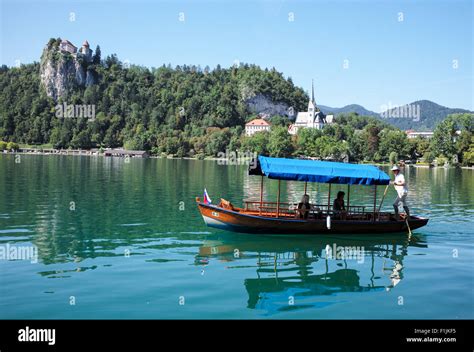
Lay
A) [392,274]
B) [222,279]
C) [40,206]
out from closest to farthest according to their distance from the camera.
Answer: [222,279], [392,274], [40,206]

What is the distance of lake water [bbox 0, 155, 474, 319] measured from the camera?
47.3ft

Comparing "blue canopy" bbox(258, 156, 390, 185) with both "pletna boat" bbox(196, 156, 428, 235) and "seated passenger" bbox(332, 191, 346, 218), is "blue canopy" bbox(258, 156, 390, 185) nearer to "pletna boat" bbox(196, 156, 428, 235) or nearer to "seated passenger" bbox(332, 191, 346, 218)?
"pletna boat" bbox(196, 156, 428, 235)

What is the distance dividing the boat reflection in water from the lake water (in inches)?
1.8

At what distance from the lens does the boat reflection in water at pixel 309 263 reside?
15963 mm

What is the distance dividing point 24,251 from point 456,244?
66.2ft

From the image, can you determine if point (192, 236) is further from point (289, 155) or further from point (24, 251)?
point (289, 155)

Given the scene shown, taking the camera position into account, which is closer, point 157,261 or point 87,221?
point 157,261

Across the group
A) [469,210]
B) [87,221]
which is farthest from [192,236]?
[469,210]

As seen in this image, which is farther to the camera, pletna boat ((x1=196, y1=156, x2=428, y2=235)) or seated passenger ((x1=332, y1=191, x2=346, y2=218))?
seated passenger ((x1=332, y1=191, x2=346, y2=218))

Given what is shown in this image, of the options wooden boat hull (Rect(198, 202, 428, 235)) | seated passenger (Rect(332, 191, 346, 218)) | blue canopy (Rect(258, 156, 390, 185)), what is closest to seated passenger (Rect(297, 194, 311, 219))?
wooden boat hull (Rect(198, 202, 428, 235))

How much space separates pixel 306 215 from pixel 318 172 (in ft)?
7.50

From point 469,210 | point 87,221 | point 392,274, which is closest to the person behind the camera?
point 392,274

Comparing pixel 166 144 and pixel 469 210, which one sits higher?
pixel 166 144
